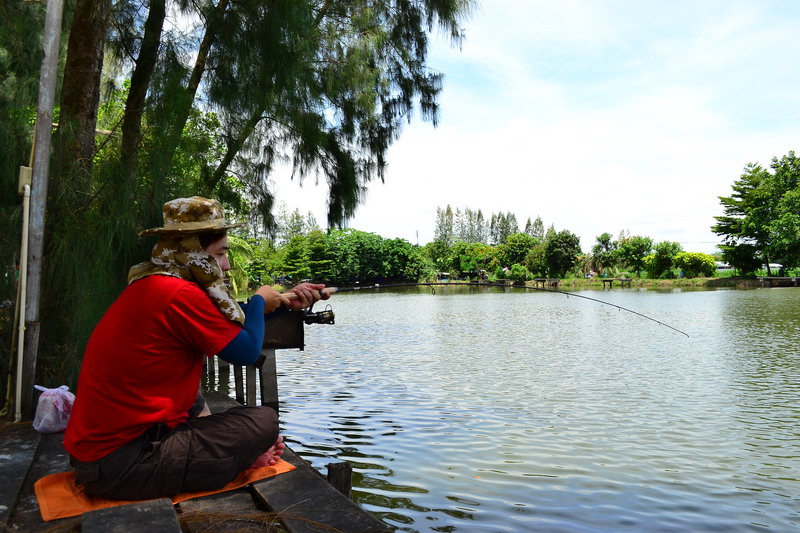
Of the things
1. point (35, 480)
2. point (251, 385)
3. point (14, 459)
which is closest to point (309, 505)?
point (35, 480)

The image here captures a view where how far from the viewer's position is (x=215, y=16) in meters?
5.07

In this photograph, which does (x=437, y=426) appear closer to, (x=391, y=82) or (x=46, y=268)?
(x=46, y=268)

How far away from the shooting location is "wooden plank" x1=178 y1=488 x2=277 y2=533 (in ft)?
6.97

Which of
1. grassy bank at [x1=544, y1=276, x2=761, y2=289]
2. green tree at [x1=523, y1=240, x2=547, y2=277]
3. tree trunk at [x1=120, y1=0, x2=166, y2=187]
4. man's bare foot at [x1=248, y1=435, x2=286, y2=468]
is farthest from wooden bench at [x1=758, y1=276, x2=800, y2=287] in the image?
man's bare foot at [x1=248, y1=435, x2=286, y2=468]

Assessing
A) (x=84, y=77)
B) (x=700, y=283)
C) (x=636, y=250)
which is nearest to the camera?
(x=84, y=77)

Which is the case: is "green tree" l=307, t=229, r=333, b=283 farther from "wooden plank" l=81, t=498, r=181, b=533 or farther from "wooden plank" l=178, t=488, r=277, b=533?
"wooden plank" l=81, t=498, r=181, b=533

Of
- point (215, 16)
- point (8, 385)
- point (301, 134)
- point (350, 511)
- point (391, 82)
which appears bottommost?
point (350, 511)

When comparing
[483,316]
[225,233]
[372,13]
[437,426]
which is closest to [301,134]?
[372,13]

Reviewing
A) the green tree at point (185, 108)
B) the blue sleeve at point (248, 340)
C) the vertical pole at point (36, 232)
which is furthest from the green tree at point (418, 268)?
the blue sleeve at point (248, 340)

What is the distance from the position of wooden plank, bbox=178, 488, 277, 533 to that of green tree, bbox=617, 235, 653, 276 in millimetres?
54669

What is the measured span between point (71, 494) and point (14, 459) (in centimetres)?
58

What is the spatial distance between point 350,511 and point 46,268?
8.76 feet

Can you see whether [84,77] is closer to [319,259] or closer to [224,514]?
[224,514]

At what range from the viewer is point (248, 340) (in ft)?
8.13
